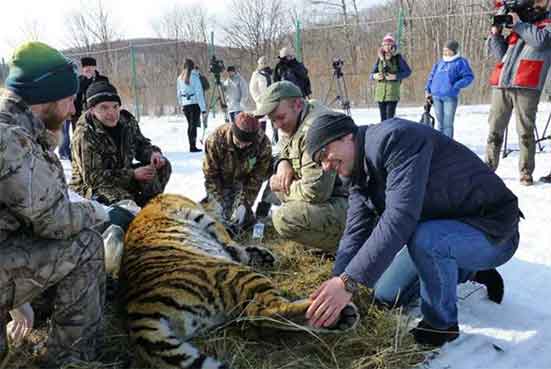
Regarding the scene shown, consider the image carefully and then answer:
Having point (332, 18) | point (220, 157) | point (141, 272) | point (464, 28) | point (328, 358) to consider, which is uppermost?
Answer: point (332, 18)

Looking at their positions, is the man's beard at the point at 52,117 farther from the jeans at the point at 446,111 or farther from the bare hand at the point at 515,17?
the jeans at the point at 446,111

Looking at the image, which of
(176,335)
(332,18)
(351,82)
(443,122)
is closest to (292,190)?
(176,335)

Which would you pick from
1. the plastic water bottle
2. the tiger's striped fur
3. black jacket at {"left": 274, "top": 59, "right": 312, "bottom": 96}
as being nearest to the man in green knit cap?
the tiger's striped fur

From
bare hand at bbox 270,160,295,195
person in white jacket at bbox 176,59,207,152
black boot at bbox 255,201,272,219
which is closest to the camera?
bare hand at bbox 270,160,295,195

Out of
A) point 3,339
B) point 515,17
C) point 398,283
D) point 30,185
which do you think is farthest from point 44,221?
point 515,17

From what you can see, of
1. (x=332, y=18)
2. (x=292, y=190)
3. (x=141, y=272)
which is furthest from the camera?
(x=332, y=18)

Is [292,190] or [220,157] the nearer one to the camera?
[292,190]

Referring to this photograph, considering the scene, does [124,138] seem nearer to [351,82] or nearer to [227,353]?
[227,353]

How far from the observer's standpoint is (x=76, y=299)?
7.57ft

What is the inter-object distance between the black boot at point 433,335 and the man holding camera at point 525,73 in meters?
3.95

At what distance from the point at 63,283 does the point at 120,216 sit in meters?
1.54

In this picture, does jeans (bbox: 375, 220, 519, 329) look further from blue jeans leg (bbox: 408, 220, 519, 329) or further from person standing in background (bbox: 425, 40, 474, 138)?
person standing in background (bbox: 425, 40, 474, 138)

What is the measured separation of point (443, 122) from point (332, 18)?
20166 mm

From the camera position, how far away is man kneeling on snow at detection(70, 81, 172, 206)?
14.1ft
